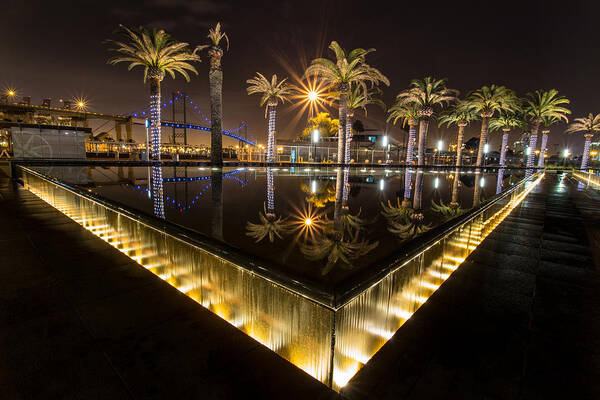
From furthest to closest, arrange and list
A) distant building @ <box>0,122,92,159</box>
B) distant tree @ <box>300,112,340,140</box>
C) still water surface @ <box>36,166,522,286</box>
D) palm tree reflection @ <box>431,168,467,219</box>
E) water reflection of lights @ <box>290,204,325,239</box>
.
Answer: distant tree @ <box>300,112,340,140</box> → distant building @ <box>0,122,92,159</box> → palm tree reflection @ <box>431,168,467,219</box> → water reflection of lights @ <box>290,204,325,239</box> → still water surface @ <box>36,166,522,286</box>

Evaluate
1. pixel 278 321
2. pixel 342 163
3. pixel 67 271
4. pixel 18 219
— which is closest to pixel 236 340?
pixel 278 321

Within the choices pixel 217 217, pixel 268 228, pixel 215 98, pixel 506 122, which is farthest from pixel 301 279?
pixel 506 122

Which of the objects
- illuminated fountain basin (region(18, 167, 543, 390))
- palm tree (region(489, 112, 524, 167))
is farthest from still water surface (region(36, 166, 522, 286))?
palm tree (region(489, 112, 524, 167))

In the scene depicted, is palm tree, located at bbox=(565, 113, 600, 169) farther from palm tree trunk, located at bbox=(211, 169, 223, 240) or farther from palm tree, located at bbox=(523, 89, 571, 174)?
palm tree trunk, located at bbox=(211, 169, 223, 240)

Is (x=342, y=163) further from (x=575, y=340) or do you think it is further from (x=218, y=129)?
(x=575, y=340)

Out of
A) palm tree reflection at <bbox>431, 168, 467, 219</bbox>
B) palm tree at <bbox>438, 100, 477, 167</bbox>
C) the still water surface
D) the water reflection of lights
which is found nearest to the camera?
the still water surface

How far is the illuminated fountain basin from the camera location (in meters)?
2.00

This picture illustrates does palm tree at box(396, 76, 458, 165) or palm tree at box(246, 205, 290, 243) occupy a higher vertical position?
palm tree at box(396, 76, 458, 165)

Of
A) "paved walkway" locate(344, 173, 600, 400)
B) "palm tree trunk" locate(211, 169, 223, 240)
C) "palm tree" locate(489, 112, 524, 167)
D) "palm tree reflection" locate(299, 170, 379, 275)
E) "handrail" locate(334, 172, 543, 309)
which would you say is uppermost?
"palm tree" locate(489, 112, 524, 167)

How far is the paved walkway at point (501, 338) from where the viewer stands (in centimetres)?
195

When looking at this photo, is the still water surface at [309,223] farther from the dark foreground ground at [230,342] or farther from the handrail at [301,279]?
the dark foreground ground at [230,342]

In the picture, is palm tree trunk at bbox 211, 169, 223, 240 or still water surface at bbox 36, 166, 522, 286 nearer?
still water surface at bbox 36, 166, 522, 286

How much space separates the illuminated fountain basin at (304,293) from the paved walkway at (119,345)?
14 cm

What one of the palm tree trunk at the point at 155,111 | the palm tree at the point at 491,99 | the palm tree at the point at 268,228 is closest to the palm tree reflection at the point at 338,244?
the palm tree at the point at 268,228
